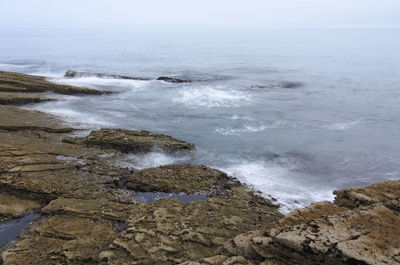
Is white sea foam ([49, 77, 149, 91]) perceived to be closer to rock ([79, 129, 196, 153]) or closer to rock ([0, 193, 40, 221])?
rock ([79, 129, 196, 153])

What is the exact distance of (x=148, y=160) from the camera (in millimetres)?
18766

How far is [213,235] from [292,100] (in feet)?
91.1

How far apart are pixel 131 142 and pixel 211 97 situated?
1790 centimetres

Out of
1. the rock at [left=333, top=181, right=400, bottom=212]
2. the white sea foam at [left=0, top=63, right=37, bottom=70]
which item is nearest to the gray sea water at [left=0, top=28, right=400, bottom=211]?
the white sea foam at [left=0, top=63, right=37, bottom=70]

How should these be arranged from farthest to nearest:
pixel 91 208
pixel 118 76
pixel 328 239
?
pixel 118 76 < pixel 91 208 < pixel 328 239

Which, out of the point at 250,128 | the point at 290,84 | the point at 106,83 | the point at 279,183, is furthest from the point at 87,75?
the point at 279,183

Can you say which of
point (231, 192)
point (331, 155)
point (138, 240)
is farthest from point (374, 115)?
point (138, 240)

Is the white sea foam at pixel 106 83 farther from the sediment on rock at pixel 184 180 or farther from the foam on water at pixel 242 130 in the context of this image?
the sediment on rock at pixel 184 180

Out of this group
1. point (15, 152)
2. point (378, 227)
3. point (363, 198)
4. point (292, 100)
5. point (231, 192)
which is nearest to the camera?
point (378, 227)

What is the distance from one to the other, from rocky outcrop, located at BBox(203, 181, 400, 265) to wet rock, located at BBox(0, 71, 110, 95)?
98.6ft

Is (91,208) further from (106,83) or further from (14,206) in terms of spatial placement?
(106,83)

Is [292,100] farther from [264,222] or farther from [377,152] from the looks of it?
[264,222]

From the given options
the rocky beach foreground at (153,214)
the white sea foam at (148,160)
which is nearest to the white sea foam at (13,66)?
the rocky beach foreground at (153,214)

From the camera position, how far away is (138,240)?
1073 centimetres
